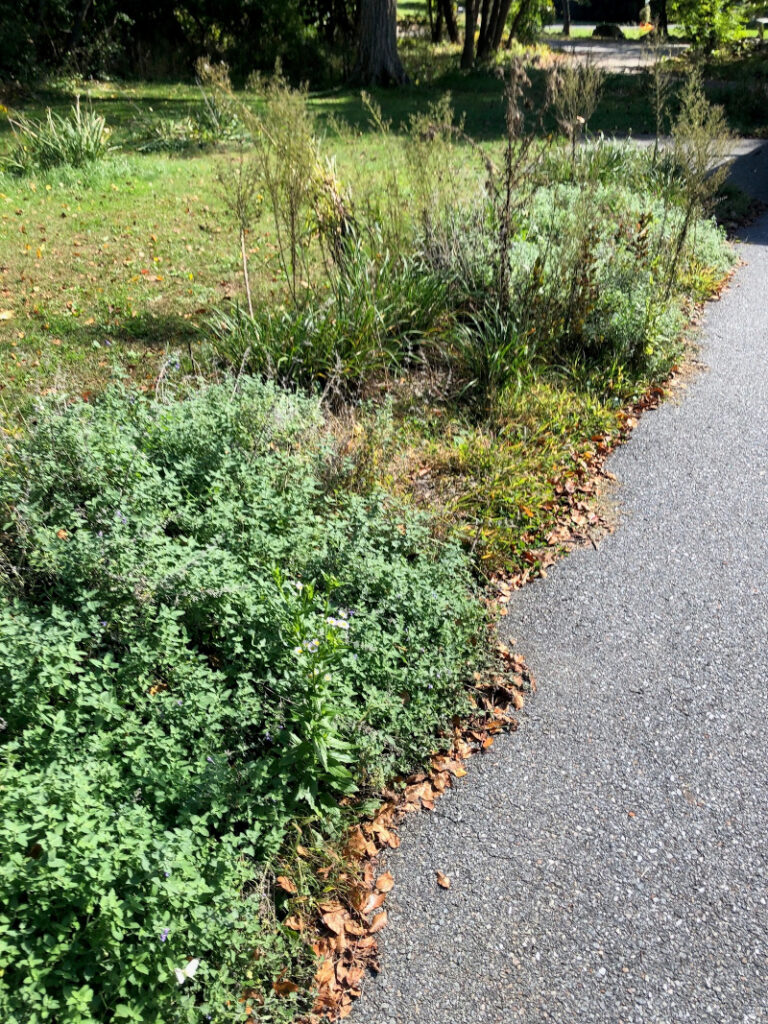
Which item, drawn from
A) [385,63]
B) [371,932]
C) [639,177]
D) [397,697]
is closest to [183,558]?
[397,697]

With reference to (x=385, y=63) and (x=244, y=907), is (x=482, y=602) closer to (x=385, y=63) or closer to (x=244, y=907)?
(x=244, y=907)

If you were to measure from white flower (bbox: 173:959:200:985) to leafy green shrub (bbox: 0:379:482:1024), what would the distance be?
0.04 metres

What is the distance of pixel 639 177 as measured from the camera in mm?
9609

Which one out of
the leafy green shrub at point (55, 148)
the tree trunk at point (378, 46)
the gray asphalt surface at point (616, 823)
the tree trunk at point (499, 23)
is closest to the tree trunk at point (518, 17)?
the tree trunk at point (499, 23)

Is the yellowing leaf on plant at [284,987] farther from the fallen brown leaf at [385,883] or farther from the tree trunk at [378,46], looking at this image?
the tree trunk at [378,46]

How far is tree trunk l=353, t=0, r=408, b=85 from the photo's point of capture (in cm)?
1744

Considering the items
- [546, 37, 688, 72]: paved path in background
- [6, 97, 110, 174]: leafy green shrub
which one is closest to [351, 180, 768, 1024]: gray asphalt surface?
[6, 97, 110, 174]: leafy green shrub

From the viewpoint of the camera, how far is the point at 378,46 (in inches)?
706

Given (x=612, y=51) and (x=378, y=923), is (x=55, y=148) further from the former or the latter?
(x=612, y=51)

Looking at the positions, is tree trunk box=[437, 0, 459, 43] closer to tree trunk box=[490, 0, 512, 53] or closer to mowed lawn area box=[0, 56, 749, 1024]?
tree trunk box=[490, 0, 512, 53]

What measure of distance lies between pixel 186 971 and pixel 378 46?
19.4 meters

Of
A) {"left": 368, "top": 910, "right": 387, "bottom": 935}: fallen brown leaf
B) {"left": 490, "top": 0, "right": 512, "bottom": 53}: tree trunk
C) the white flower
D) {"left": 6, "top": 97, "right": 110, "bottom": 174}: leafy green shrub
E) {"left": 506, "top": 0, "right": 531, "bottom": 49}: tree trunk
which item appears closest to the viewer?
the white flower

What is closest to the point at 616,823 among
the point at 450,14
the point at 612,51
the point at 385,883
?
the point at 385,883

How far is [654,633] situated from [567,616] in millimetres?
429
